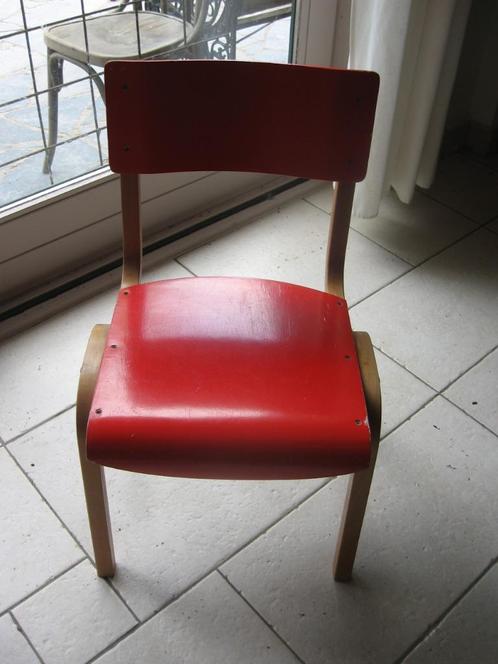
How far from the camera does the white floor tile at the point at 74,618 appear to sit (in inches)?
45.9

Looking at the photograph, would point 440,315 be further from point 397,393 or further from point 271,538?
point 271,538

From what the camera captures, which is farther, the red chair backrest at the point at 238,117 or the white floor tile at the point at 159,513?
the white floor tile at the point at 159,513

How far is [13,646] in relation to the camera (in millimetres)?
1167

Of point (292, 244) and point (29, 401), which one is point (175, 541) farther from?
point (292, 244)

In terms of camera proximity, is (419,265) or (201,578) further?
(419,265)

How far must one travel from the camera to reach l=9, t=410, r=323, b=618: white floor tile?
1.27 metres

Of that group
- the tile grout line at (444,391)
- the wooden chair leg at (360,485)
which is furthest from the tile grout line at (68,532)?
the tile grout line at (444,391)

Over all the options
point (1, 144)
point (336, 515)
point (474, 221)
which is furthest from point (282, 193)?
point (336, 515)

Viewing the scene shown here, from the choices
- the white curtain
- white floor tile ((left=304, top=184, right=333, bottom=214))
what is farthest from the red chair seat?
white floor tile ((left=304, top=184, right=333, bottom=214))

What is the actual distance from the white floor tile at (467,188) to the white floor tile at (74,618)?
150cm

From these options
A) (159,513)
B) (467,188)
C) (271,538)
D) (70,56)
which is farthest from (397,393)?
(70,56)

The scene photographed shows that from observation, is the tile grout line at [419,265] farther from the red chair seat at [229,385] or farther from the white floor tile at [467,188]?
the red chair seat at [229,385]

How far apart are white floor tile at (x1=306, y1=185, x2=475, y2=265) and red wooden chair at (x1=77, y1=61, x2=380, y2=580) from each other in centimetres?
80

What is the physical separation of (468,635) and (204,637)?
44 cm
